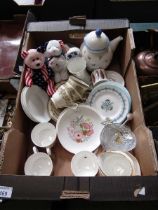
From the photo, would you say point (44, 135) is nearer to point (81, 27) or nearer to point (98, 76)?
point (98, 76)

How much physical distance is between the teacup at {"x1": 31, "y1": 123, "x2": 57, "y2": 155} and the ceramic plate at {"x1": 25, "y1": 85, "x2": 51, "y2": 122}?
30mm

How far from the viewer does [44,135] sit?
3.66ft

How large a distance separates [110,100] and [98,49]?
7.9 inches

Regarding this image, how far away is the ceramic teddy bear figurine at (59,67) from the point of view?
3.71ft

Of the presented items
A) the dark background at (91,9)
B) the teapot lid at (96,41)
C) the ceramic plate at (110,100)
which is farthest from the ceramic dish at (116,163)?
the dark background at (91,9)

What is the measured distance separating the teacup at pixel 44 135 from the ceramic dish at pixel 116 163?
0.20 m

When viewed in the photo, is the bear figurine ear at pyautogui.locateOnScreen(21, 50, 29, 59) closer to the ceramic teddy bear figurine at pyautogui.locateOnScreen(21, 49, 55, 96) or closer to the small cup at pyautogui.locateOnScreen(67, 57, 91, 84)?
the ceramic teddy bear figurine at pyautogui.locateOnScreen(21, 49, 55, 96)

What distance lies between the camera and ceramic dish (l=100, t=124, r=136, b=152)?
3.48 feet

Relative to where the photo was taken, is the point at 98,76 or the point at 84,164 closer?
the point at 84,164

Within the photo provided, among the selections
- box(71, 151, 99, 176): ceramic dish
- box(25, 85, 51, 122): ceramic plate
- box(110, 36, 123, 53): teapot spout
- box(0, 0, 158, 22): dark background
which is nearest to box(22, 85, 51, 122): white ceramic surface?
box(25, 85, 51, 122): ceramic plate

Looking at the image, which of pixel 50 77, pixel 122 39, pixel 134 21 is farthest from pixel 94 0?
pixel 50 77

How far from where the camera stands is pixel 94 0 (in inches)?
56.1

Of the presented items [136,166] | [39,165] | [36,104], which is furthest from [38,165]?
[136,166]

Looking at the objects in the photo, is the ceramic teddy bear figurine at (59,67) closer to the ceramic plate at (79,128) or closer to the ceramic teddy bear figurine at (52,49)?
the ceramic teddy bear figurine at (52,49)
